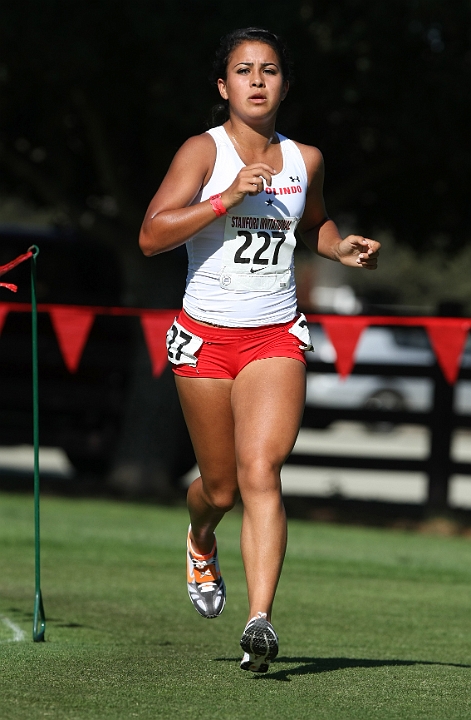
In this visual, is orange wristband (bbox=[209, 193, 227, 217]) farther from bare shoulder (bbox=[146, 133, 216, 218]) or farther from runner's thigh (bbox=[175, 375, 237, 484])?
runner's thigh (bbox=[175, 375, 237, 484])

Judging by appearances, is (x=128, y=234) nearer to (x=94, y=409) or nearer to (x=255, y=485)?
(x=94, y=409)

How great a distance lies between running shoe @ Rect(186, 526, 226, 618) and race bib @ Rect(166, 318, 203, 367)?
891 mm

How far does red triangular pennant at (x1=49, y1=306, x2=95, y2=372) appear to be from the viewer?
363 inches

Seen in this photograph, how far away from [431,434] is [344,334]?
11.0 feet

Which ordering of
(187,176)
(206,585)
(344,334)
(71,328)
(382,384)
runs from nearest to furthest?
(187,176)
(206,585)
(344,334)
(71,328)
(382,384)

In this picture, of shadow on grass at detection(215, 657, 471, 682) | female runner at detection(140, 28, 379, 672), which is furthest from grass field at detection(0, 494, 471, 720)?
female runner at detection(140, 28, 379, 672)

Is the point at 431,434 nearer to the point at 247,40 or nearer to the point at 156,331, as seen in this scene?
the point at 156,331

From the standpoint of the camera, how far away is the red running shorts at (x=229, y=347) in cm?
452

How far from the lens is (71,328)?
930 cm

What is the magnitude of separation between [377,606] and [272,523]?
2.89 meters

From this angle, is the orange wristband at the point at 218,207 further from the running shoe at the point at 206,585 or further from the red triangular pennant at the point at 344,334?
the red triangular pennant at the point at 344,334

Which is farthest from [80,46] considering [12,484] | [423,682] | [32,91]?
[423,682]

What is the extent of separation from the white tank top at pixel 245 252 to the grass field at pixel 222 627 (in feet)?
4.25

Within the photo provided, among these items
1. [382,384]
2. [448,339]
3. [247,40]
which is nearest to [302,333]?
[247,40]
